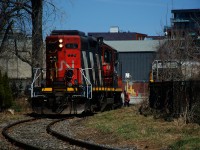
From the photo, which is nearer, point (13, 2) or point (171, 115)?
point (171, 115)

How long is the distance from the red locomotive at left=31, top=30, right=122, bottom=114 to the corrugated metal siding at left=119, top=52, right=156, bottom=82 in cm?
5808

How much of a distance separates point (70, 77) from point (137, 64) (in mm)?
63168

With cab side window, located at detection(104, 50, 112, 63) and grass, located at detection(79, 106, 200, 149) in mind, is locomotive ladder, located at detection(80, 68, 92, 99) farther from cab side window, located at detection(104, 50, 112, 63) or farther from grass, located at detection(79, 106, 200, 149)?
grass, located at detection(79, 106, 200, 149)

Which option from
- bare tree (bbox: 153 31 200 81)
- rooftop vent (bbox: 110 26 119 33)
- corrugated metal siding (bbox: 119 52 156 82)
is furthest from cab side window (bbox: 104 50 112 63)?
rooftop vent (bbox: 110 26 119 33)

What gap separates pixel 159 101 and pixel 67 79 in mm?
4572

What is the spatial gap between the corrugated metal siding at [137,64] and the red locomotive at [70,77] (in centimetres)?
5808

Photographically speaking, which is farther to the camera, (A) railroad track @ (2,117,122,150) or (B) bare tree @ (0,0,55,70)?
(B) bare tree @ (0,0,55,70)

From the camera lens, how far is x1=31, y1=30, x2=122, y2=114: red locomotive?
2097 cm

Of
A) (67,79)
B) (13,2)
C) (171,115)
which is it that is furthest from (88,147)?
(13,2)

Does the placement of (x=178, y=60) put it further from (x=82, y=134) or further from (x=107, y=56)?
(x=82, y=134)

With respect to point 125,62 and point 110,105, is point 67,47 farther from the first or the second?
point 125,62

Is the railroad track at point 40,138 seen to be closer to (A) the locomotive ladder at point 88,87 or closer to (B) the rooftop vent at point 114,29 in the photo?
(A) the locomotive ladder at point 88,87

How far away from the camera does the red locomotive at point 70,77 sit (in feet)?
68.8

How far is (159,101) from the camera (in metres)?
19.2
